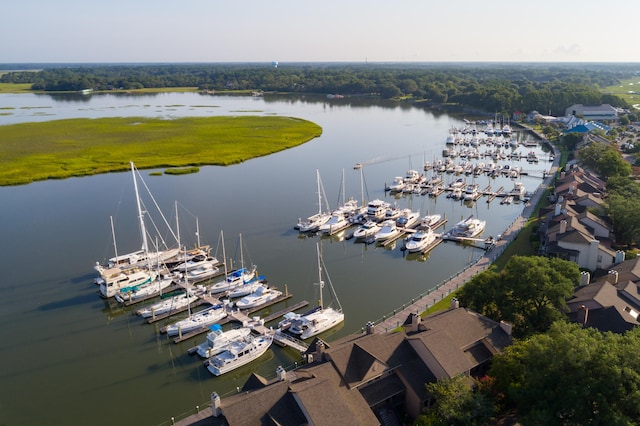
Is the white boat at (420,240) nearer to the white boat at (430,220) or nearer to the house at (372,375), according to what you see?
the white boat at (430,220)

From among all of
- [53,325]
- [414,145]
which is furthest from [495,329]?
[414,145]

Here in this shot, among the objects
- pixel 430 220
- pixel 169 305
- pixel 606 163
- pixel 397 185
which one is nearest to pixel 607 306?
pixel 430 220

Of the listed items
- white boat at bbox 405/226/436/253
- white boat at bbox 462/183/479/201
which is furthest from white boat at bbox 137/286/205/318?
white boat at bbox 462/183/479/201

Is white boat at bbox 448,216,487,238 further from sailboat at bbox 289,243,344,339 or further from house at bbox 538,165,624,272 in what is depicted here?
sailboat at bbox 289,243,344,339

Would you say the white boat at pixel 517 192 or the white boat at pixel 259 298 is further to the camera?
the white boat at pixel 517 192

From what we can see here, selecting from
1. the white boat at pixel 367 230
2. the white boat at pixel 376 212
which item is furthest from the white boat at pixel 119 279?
the white boat at pixel 376 212

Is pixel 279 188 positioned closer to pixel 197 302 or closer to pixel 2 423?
pixel 197 302

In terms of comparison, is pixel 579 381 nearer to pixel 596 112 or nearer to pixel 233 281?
pixel 233 281
